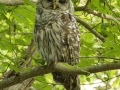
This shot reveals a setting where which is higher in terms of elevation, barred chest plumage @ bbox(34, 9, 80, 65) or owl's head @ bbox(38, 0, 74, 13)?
owl's head @ bbox(38, 0, 74, 13)

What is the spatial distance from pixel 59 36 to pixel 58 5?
1.44ft

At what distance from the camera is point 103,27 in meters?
3.42

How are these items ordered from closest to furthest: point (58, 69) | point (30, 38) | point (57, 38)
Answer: point (58, 69), point (57, 38), point (30, 38)

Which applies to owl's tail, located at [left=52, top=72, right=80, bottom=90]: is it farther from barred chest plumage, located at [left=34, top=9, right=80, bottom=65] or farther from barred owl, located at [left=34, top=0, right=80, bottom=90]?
barred chest plumage, located at [left=34, top=9, right=80, bottom=65]

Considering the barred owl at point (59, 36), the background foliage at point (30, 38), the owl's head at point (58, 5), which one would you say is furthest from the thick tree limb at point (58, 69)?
the owl's head at point (58, 5)

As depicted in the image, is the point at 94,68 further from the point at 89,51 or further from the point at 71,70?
the point at 89,51

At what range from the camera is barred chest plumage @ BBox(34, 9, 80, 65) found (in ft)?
10.5

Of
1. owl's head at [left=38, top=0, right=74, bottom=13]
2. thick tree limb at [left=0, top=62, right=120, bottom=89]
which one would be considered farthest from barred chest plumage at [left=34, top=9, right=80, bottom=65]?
thick tree limb at [left=0, top=62, right=120, bottom=89]

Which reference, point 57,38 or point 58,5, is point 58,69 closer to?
point 57,38

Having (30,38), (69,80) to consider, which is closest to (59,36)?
(69,80)

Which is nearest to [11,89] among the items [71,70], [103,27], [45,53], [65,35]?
[45,53]

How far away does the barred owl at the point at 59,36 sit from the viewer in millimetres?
3219

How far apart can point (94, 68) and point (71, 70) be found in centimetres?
19

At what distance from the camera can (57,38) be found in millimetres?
3199
